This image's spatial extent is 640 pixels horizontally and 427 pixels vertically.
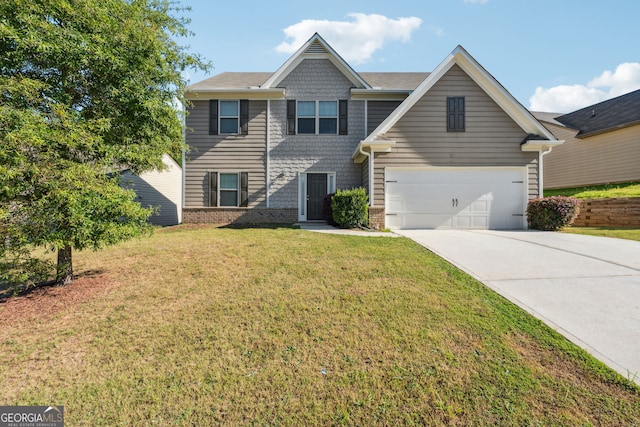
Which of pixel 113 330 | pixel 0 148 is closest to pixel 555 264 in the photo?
pixel 113 330

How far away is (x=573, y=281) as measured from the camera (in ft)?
14.8

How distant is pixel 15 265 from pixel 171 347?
109 inches

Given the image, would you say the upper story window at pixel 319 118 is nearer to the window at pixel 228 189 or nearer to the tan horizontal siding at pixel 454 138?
the window at pixel 228 189

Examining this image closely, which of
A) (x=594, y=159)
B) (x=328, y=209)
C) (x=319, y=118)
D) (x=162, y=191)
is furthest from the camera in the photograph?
(x=162, y=191)

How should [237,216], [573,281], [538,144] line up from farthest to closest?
1. [237,216]
2. [538,144]
3. [573,281]

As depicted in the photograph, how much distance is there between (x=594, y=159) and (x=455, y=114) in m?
12.6

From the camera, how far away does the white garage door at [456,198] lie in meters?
10.3

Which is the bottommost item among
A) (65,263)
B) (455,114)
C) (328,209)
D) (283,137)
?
(65,263)

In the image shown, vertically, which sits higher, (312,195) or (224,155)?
(224,155)

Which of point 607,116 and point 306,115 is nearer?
point 306,115

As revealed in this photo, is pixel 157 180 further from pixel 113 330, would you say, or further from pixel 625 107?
pixel 625 107

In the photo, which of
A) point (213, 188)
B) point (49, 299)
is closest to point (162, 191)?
point (213, 188)
